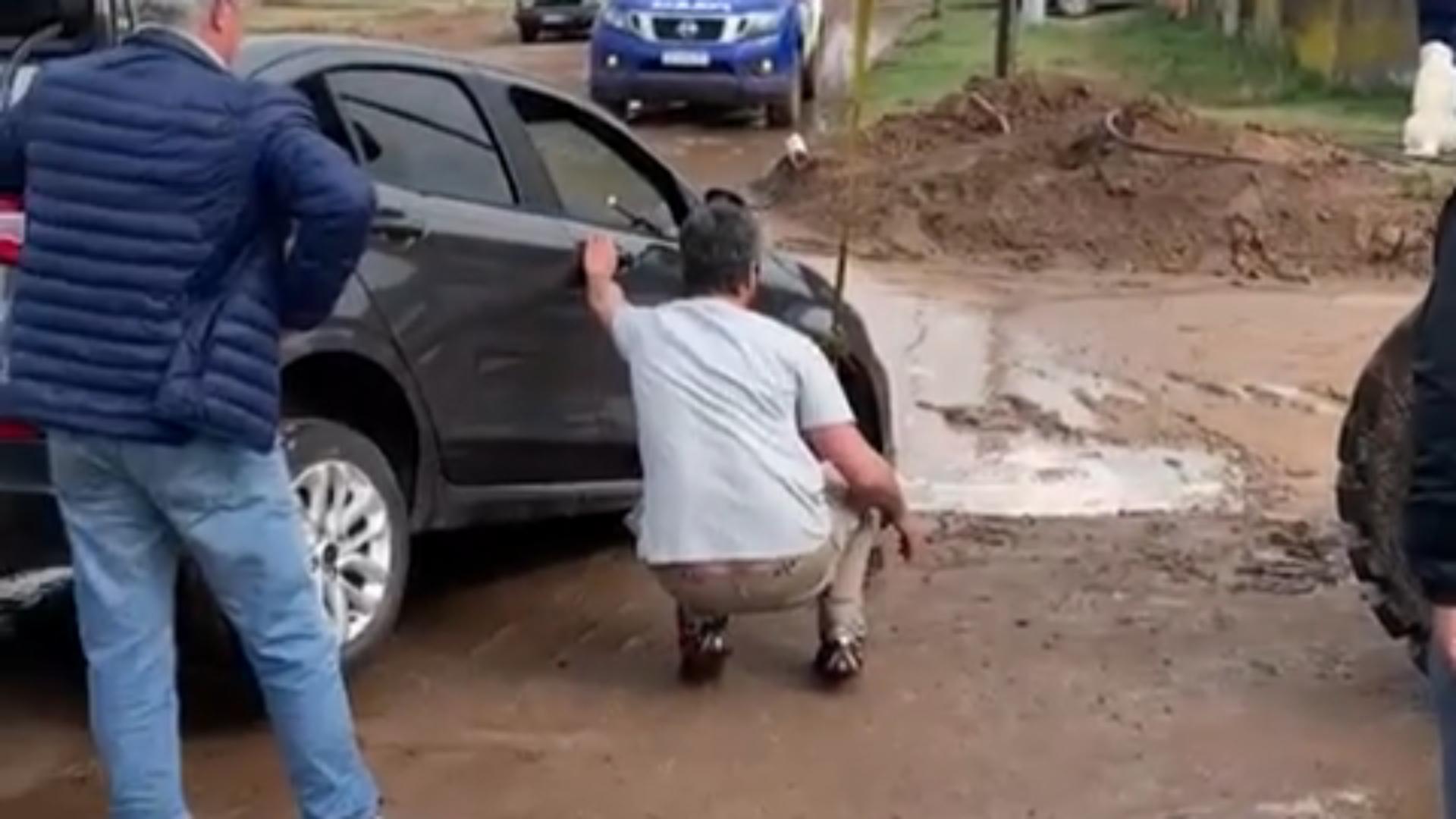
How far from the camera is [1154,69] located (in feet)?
98.1

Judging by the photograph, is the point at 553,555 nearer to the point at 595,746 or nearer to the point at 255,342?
the point at 595,746

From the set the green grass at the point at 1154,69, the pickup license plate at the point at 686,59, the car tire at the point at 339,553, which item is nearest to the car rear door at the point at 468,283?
the car tire at the point at 339,553

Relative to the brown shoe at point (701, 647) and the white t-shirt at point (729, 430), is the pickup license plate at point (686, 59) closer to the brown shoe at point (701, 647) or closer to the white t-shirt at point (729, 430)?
the brown shoe at point (701, 647)

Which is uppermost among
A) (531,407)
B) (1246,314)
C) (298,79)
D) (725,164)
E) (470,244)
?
(298,79)

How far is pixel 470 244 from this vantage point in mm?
7359

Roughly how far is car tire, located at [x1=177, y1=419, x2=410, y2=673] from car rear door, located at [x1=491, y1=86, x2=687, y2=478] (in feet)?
3.19

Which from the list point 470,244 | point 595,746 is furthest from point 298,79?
point 595,746

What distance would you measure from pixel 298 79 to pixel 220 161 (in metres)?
2.07

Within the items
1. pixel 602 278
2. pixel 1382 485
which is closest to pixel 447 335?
pixel 602 278

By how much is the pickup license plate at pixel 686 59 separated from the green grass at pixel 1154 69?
1.71 meters

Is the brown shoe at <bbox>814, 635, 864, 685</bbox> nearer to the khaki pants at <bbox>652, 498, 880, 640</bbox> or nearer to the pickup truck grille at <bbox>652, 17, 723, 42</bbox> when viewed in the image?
the khaki pants at <bbox>652, 498, 880, 640</bbox>

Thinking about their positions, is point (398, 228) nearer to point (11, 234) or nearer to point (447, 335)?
point (447, 335)

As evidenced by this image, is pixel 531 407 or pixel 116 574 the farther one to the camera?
pixel 531 407

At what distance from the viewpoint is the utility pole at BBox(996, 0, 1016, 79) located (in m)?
24.0
